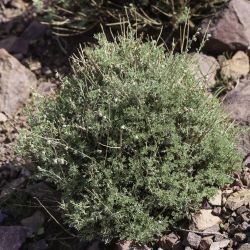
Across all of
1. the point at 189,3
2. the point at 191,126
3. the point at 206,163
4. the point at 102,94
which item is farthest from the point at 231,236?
the point at 189,3

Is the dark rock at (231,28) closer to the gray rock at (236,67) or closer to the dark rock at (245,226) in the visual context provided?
the gray rock at (236,67)

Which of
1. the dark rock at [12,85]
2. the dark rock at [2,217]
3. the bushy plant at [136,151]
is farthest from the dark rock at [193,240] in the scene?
the dark rock at [12,85]

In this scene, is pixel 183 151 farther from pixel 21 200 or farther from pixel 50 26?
pixel 50 26

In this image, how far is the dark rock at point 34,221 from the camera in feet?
13.5

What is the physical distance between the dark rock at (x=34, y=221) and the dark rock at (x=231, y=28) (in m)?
2.13

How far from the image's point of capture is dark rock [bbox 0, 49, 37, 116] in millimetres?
5219

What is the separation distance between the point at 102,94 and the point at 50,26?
2400mm

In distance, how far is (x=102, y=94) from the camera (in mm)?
3662

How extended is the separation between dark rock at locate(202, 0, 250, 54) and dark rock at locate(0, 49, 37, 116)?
171 cm

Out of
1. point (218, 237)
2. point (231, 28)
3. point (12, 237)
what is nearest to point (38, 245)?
point (12, 237)

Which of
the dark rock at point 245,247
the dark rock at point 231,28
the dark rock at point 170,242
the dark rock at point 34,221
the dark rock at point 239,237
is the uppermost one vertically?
the dark rock at point 231,28

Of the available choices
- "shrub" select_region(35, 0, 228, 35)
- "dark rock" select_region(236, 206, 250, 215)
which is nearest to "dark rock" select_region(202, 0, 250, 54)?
"shrub" select_region(35, 0, 228, 35)

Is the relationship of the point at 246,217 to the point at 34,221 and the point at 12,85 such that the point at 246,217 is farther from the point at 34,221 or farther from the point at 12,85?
the point at 12,85

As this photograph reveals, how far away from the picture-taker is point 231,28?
16.4 ft
